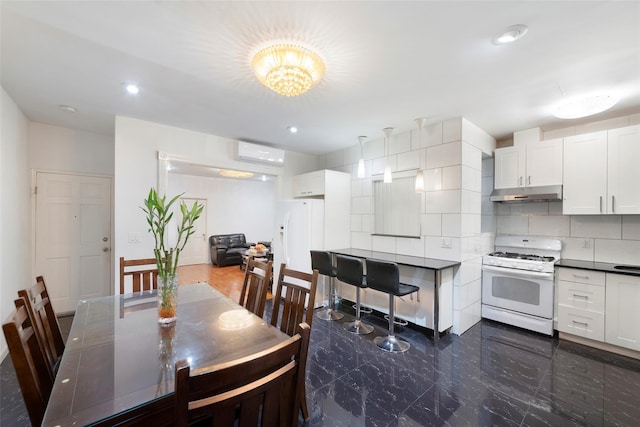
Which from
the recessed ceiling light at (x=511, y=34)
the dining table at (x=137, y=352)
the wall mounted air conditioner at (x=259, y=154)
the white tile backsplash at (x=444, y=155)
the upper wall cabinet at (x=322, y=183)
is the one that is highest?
the recessed ceiling light at (x=511, y=34)

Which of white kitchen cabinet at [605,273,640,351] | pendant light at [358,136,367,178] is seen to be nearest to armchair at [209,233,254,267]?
pendant light at [358,136,367,178]

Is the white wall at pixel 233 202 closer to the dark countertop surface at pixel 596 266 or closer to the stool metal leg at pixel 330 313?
the stool metal leg at pixel 330 313

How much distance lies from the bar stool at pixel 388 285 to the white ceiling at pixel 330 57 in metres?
1.65

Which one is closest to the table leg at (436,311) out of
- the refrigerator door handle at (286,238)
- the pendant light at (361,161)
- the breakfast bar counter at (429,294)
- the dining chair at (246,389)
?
the breakfast bar counter at (429,294)

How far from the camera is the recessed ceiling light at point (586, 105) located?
7.43 feet

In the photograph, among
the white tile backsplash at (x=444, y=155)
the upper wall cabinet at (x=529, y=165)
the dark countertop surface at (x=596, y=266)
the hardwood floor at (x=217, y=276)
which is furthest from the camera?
the hardwood floor at (x=217, y=276)

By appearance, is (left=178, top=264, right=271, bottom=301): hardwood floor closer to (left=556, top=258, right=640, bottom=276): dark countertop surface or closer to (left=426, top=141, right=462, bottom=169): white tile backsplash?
(left=426, top=141, right=462, bottom=169): white tile backsplash

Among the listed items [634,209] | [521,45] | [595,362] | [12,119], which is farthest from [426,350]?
[12,119]

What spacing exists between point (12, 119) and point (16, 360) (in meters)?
2.99

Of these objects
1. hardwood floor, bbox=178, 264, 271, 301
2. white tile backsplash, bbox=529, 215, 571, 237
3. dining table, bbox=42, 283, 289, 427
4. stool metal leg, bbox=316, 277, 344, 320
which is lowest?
hardwood floor, bbox=178, 264, 271, 301

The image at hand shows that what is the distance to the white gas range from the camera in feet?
9.77

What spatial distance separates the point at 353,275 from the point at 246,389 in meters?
2.34

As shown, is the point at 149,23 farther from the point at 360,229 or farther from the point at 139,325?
the point at 360,229

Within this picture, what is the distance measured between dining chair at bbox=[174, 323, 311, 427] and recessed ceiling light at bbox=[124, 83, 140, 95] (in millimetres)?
2573
